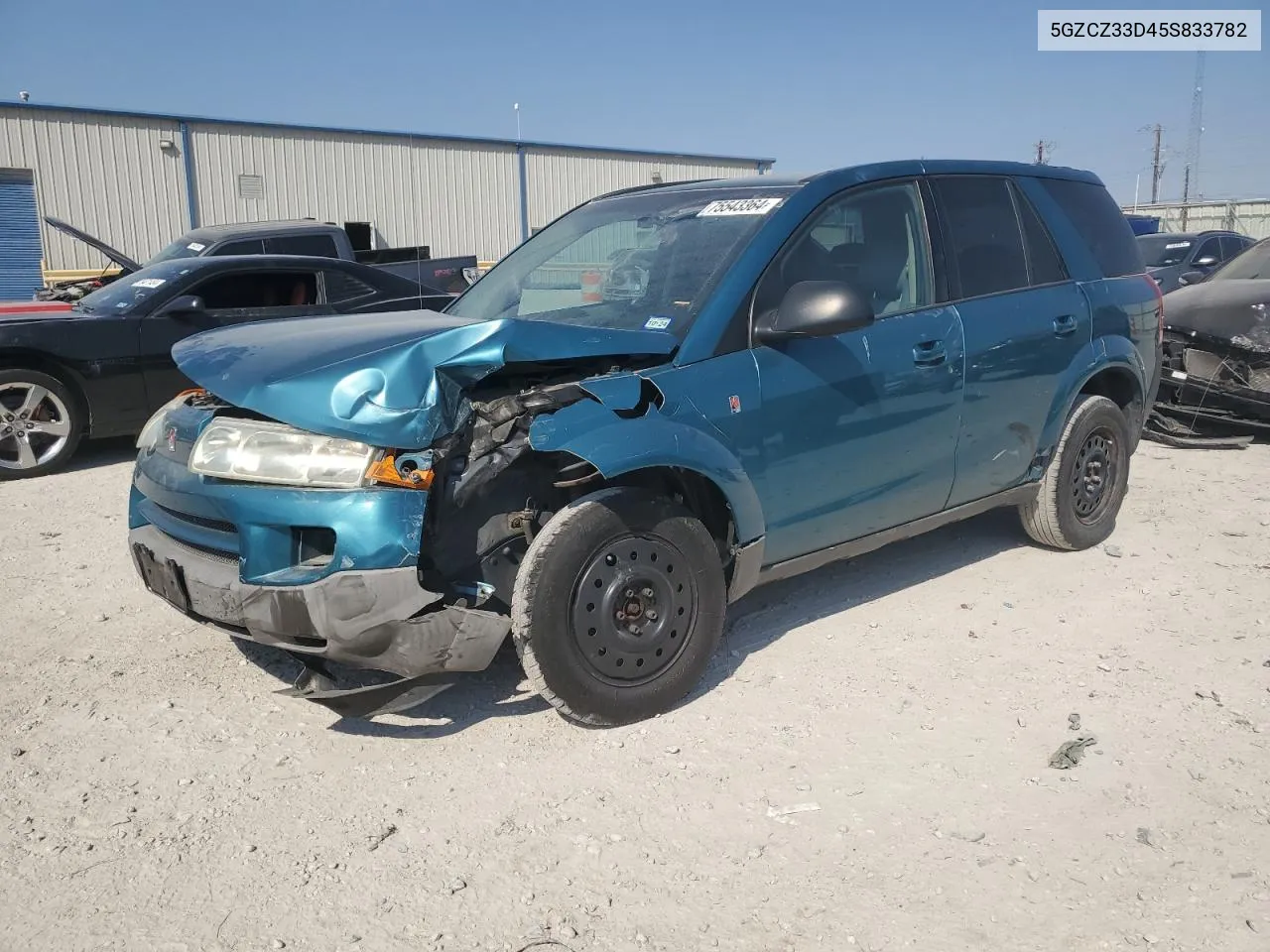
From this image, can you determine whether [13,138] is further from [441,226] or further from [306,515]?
[306,515]

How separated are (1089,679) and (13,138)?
2130cm

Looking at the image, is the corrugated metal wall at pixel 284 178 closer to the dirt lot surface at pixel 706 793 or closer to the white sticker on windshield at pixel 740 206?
the white sticker on windshield at pixel 740 206

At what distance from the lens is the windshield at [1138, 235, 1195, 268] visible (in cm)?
1568

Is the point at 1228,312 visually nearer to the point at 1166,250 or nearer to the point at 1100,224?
the point at 1100,224

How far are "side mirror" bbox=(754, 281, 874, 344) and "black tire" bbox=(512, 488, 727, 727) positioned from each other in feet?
2.41

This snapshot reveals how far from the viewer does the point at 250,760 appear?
128 inches

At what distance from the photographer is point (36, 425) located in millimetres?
7047

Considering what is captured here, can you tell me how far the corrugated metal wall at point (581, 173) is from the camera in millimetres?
25031

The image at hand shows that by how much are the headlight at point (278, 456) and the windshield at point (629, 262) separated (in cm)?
114

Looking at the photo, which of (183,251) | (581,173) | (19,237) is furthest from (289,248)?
(581,173)

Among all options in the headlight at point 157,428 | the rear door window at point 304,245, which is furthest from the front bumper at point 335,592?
the rear door window at point 304,245

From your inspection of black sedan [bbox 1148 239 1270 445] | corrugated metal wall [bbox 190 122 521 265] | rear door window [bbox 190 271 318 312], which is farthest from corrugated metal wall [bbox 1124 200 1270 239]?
rear door window [bbox 190 271 318 312]

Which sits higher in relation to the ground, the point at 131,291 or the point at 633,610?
the point at 131,291

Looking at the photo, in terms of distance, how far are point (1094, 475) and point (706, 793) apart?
319 centimetres
